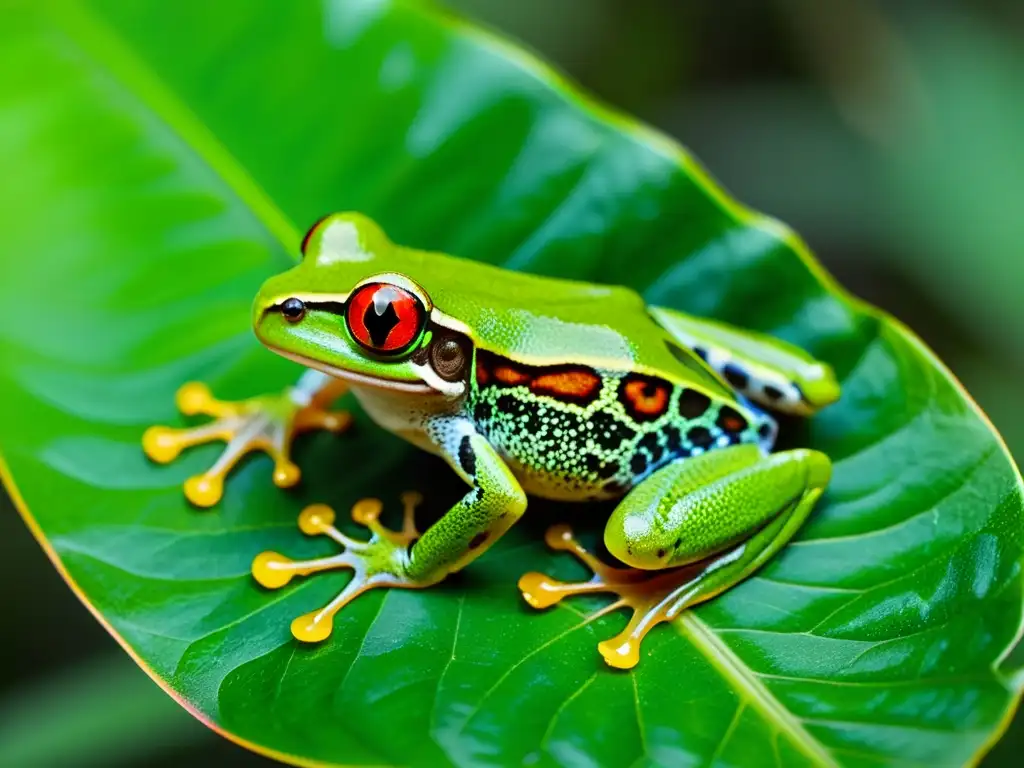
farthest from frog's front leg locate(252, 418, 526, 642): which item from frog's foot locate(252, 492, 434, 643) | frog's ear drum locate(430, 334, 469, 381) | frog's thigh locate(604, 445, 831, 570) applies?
frog's thigh locate(604, 445, 831, 570)

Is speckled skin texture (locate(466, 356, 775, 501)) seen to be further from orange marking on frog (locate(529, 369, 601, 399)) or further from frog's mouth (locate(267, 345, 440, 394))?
frog's mouth (locate(267, 345, 440, 394))

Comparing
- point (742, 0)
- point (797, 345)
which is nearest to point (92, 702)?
point (797, 345)

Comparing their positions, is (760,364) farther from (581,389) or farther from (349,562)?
(349,562)

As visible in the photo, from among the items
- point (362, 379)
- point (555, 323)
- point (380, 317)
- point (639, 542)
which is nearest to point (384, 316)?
point (380, 317)

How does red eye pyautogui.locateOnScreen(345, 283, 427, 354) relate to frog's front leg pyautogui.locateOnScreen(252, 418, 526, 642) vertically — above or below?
above

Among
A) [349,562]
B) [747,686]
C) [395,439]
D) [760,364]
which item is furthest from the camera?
[395,439]

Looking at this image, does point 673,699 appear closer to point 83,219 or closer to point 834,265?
point 83,219

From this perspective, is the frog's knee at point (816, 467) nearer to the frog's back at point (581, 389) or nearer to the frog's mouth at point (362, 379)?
Answer: the frog's back at point (581, 389)
